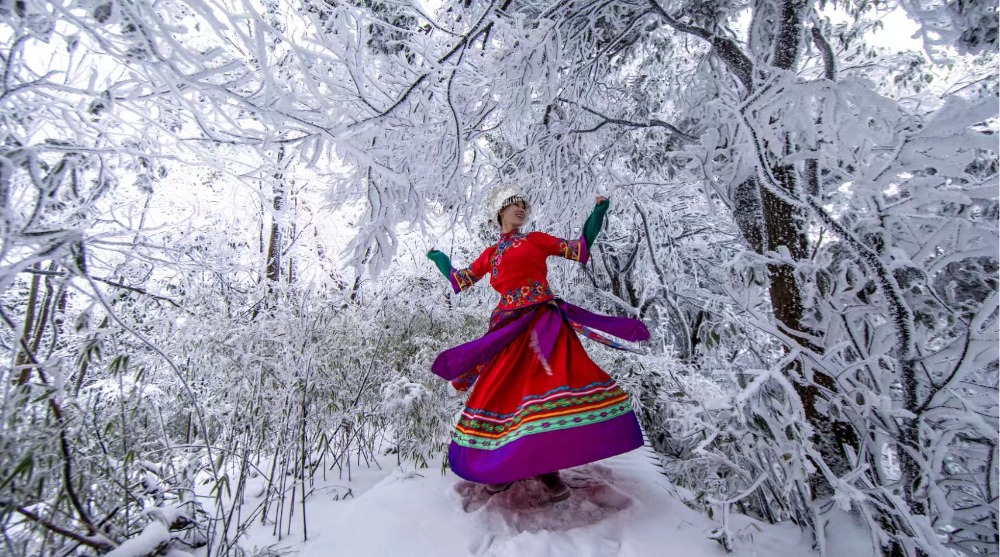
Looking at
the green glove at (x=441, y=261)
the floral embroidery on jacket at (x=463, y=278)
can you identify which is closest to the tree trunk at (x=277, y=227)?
the green glove at (x=441, y=261)

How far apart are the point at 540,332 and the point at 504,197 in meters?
0.88

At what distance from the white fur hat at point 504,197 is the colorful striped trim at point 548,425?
125 centimetres

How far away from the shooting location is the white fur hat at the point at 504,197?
7.98 ft

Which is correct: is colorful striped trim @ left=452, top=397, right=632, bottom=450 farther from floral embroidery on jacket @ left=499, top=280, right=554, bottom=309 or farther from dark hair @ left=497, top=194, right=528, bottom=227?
dark hair @ left=497, top=194, right=528, bottom=227

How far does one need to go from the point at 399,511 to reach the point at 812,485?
197 cm

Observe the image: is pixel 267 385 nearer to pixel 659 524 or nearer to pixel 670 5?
pixel 659 524

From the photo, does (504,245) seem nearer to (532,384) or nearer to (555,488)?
(532,384)

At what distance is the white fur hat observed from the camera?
243 centimetres

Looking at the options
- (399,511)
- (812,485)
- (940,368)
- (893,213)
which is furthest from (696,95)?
(399,511)

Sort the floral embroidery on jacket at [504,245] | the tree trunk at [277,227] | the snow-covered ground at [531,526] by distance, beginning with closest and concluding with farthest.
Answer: the snow-covered ground at [531,526] < the tree trunk at [277,227] < the floral embroidery on jacket at [504,245]

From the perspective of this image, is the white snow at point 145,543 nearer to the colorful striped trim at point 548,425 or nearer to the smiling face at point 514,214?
the colorful striped trim at point 548,425

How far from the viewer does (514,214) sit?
245 centimetres

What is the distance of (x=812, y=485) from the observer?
1.90 metres

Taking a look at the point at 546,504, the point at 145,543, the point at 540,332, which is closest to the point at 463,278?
the point at 540,332
